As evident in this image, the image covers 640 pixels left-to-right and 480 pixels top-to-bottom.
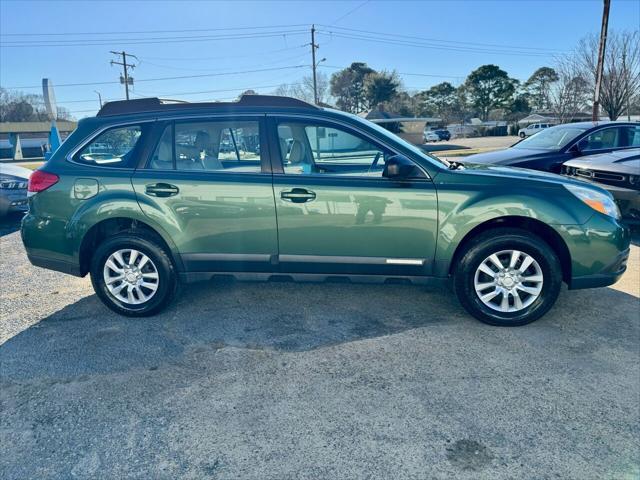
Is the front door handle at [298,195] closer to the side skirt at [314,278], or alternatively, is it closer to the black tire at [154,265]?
the side skirt at [314,278]

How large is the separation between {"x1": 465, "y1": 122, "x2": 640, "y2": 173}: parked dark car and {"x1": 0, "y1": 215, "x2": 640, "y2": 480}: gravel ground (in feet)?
11.3

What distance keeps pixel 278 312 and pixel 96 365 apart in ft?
5.01

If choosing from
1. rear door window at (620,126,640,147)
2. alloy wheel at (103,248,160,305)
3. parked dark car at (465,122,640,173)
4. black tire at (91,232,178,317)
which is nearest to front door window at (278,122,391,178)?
black tire at (91,232,178,317)

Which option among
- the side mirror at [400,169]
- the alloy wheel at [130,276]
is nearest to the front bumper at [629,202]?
the side mirror at [400,169]

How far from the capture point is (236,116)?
3.80 m

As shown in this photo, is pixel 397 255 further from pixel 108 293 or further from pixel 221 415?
pixel 108 293

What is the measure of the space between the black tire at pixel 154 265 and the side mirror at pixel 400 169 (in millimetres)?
2064

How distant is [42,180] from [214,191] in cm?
155

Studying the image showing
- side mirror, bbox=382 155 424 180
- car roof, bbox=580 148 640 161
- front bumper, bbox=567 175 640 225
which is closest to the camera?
side mirror, bbox=382 155 424 180

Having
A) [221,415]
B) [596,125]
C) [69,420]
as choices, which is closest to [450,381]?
[221,415]

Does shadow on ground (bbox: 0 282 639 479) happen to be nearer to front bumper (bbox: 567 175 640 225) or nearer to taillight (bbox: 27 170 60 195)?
taillight (bbox: 27 170 60 195)

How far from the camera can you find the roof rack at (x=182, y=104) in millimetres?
3832

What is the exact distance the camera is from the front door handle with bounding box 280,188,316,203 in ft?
11.9

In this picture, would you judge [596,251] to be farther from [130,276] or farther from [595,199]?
[130,276]
